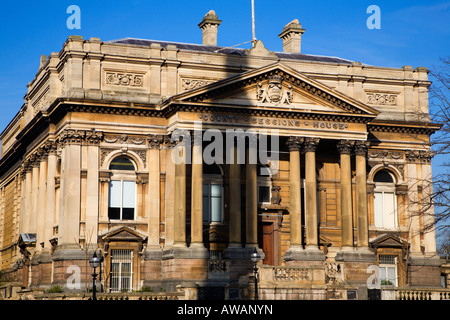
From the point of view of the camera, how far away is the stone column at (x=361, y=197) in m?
55.6

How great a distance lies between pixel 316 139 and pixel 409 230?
32.8 feet

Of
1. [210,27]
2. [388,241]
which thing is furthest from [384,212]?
[210,27]

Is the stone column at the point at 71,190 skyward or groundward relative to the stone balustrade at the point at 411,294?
skyward

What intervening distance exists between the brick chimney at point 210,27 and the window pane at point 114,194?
1619cm

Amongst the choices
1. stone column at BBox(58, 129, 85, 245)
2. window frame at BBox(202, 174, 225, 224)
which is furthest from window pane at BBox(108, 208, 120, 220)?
window frame at BBox(202, 174, 225, 224)

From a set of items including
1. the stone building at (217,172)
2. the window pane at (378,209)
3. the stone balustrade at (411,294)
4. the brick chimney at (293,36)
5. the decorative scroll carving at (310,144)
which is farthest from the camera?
the brick chimney at (293,36)

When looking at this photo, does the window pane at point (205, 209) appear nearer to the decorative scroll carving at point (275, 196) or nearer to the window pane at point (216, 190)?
the window pane at point (216, 190)

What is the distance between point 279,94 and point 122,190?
12.1 m

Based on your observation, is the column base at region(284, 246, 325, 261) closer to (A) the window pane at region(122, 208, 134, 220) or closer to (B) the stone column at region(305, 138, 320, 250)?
(B) the stone column at region(305, 138, 320, 250)

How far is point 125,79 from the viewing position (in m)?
55.0

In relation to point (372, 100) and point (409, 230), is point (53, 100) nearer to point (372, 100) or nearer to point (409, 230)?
point (372, 100)

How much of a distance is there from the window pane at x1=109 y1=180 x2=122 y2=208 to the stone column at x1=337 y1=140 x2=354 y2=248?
14900mm

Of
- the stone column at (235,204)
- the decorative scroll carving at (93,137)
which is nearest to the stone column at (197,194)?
the stone column at (235,204)

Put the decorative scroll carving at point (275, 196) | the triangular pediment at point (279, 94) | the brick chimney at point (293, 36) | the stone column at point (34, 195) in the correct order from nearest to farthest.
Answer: the triangular pediment at point (279, 94)
the decorative scroll carving at point (275, 196)
the stone column at point (34, 195)
the brick chimney at point (293, 36)
